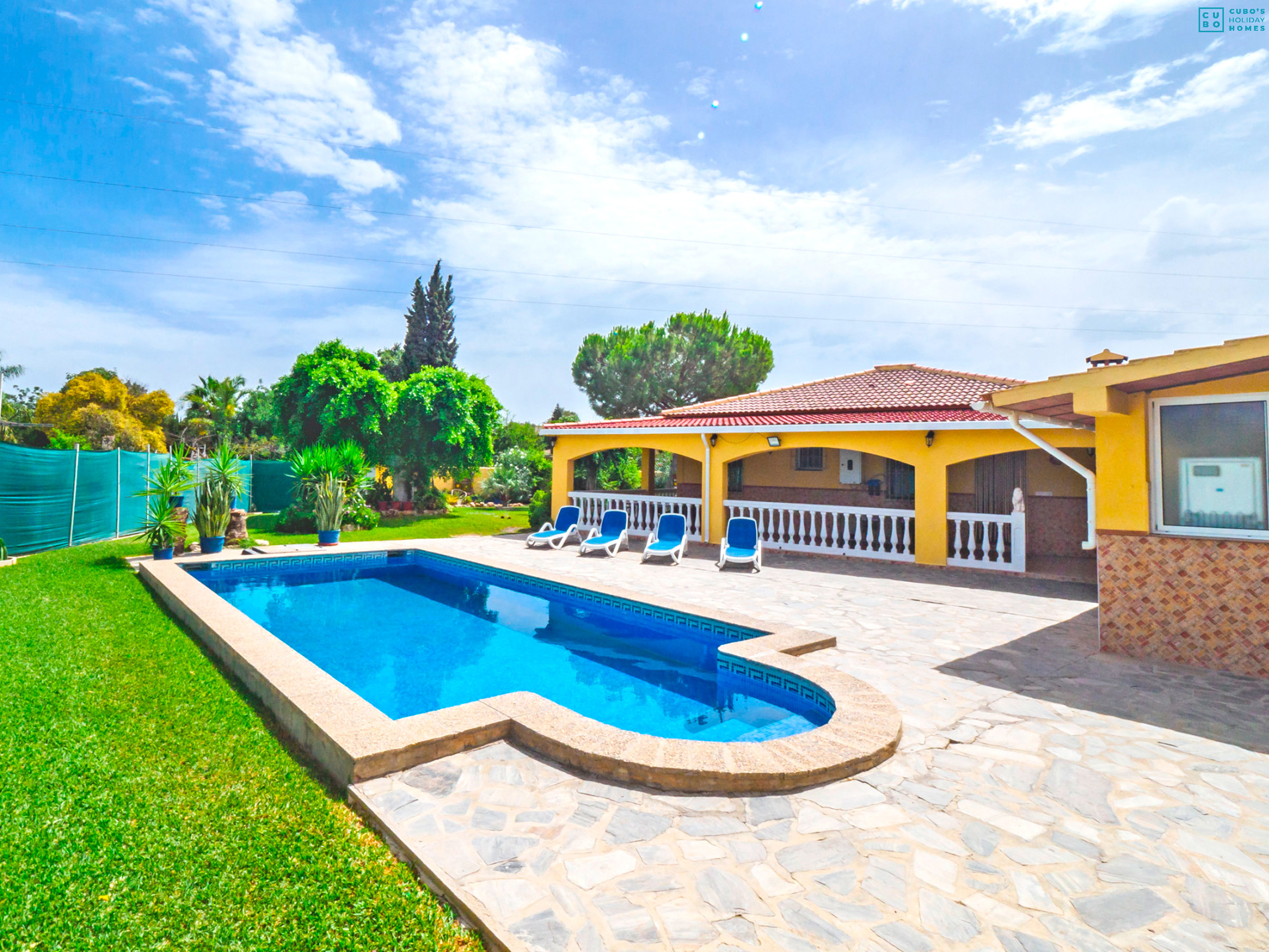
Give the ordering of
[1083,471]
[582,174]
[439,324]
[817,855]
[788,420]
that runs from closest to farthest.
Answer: [817,855]
[1083,471]
[788,420]
[582,174]
[439,324]

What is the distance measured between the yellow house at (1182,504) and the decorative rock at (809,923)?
16.6ft

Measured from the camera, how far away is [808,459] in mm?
16891

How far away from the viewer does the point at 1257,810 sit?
10.8 ft

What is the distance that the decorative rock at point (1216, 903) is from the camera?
98.9 inches

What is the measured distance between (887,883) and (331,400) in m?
22.7

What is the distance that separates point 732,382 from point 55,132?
90.5 feet

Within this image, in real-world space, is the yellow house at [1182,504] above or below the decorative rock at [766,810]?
above

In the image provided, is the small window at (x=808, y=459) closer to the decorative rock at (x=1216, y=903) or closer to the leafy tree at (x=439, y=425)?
the leafy tree at (x=439, y=425)

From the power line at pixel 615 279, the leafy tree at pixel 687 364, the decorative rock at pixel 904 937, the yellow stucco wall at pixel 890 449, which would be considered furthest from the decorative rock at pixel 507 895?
the leafy tree at pixel 687 364

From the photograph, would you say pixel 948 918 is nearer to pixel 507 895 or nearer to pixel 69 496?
pixel 507 895

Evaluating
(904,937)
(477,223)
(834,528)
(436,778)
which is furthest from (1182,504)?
(477,223)

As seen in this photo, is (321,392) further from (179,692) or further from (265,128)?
(179,692)

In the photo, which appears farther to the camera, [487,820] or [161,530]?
[161,530]

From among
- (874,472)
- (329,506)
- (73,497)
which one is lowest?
(329,506)
